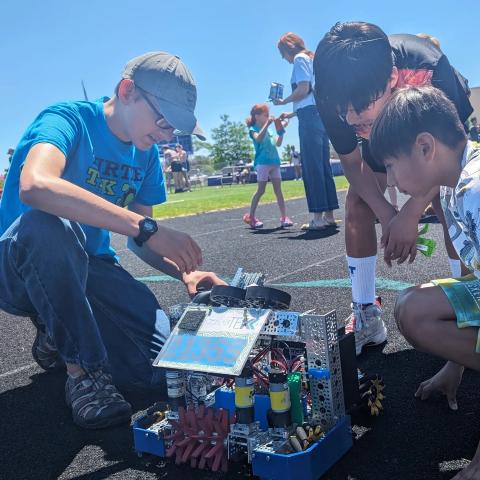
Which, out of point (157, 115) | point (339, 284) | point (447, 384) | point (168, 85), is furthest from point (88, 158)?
point (339, 284)

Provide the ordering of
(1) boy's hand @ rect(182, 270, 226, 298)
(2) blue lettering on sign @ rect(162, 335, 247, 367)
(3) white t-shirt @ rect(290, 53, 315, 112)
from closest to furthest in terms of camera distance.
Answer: (2) blue lettering on sign @ rect(162, 335, 247, 367)
(1) boy's hand @ rect(182, 270, 226, 298)
(3) white t-shirt @ rect(290, 53, 315, 112)

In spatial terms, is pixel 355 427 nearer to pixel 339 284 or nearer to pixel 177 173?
pixel 339 284

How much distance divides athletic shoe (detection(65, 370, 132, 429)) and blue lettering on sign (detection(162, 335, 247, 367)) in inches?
22.0

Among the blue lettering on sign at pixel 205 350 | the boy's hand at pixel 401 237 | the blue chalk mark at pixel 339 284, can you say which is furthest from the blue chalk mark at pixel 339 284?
the blue lettering on sign at pixel 205 350

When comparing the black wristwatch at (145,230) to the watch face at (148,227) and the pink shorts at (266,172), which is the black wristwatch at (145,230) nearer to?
the watch face at (148,227)

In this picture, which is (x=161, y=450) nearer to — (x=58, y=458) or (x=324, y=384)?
(x=58, y=458)

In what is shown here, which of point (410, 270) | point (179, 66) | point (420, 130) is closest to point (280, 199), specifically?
point (410, 270)

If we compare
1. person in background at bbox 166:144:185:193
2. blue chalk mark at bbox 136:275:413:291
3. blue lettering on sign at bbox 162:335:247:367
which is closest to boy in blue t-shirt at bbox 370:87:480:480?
blue lettering on sign at bbox 162:335:247:367

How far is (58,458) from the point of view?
2018mm

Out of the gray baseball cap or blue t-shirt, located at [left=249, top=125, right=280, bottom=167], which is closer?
the gray baseball cap

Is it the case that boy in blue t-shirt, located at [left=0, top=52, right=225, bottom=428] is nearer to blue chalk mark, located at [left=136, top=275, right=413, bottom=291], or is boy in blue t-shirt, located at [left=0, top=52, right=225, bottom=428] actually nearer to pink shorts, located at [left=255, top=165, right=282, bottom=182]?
blue chalk mark, located at [left=136, top=275, right=413, bottom=291]

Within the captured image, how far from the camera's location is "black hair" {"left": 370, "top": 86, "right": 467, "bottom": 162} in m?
1.82

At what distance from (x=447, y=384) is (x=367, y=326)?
636 millimetres

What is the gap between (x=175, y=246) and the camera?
211 centimetres
